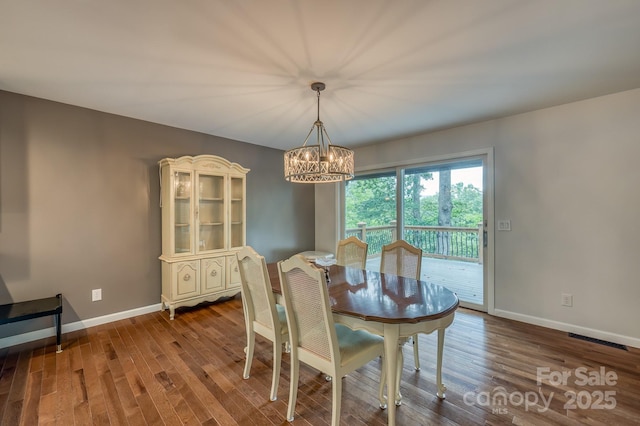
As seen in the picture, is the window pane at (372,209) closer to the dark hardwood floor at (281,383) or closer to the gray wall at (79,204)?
the dark hardwood floor at (281,383)

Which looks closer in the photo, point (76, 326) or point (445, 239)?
point (76, 326)

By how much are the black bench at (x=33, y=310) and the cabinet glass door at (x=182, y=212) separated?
3.83 ft

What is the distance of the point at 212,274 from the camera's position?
3645 mm

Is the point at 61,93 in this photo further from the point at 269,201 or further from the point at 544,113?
the point at 544,113

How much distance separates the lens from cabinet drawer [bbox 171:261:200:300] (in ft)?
10.9

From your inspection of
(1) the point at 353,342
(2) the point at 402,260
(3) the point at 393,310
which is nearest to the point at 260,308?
(1) the point at 353,342

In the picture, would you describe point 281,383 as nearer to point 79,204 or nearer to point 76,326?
point 76,326

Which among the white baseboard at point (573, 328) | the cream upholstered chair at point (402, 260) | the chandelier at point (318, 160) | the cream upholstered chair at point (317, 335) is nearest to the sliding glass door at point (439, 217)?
the white baseboard at point (573, 328)

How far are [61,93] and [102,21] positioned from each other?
1.57 meters

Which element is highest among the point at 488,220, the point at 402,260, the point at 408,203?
the point at 408,203

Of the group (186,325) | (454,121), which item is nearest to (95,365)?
(186,325)

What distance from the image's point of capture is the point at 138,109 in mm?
3059

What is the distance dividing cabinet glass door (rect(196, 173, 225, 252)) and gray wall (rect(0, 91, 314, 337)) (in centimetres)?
50

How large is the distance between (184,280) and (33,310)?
1.29 metres
